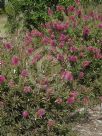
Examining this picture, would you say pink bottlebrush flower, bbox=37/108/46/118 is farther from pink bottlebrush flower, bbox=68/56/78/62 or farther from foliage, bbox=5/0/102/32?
foliage, bbox=5/0/102/32

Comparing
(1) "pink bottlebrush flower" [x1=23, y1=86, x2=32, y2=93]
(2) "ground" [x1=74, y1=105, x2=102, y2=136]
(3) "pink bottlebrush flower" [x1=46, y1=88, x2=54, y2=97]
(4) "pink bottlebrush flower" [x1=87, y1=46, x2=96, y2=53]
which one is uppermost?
(4) "pink bottlebrush flower" [x1=87, y1=46, x2=96, y2=53]

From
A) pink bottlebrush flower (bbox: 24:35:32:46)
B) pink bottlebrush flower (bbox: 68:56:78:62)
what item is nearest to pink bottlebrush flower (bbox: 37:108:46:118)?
pink bottlebrush flower (bbox: 68:56:78:62)

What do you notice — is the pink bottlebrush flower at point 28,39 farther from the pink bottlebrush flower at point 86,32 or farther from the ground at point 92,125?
the ground at point 92,125

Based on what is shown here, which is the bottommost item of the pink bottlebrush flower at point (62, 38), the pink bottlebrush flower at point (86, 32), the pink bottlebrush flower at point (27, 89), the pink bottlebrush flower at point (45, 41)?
the pink bottlebrush flower at point (27, 89)

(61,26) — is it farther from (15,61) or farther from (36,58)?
(15,61)

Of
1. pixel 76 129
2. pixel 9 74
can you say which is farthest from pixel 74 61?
pixel 9 74

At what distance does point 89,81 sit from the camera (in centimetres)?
772

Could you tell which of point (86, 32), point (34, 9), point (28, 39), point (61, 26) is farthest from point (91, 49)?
point (34, 9)

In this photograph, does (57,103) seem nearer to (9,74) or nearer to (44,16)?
(9,74)

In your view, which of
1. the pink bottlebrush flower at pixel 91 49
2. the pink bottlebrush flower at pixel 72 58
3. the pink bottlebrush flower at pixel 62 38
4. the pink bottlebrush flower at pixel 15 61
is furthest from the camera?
the pink bottlebrush flower at pixel 62 38

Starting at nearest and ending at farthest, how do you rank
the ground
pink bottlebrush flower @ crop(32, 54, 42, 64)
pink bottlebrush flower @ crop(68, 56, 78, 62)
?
pink bottlebrush flower @ crop(32, 54, 42, 64), the ground, pink bottlebrush flower @ crop(68, 56, 78, 62)

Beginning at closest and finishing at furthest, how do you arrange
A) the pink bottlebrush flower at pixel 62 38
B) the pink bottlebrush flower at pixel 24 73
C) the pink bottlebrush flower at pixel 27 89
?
1. the pink bottlebrush flower at pixel 27 89
2. the pink bottlebrush flower at pixel 24 73
3. the pink bottlebrush flower at pixel 62 38

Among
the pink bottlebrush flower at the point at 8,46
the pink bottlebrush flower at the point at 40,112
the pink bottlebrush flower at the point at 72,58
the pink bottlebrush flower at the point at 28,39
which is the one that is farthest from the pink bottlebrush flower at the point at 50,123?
the pink bottlebrush flower at the point at 28,39

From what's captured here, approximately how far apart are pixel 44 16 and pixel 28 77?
7.31 metres
